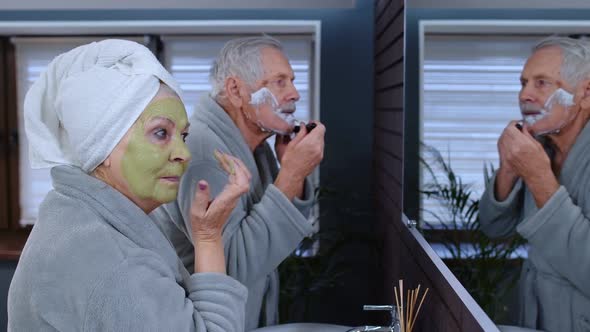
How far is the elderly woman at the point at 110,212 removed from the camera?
4.07 ft

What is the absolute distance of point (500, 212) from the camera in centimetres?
114

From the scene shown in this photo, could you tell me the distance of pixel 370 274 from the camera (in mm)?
3541

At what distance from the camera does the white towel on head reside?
1.37 m

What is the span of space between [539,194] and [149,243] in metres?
0.72

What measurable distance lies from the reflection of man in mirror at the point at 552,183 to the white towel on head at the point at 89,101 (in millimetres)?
671

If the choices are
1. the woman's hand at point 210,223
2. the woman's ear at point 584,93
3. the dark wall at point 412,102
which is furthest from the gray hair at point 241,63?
the woman's ear at point 584,93

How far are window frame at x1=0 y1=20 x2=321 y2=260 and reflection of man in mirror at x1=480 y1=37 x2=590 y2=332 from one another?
2.25 meters

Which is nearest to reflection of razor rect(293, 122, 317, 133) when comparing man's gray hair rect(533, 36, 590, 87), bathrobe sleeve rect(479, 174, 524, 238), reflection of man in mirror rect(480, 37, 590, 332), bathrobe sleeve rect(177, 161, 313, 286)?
bathrobe sleeve rect(177, 161, 313, 286)

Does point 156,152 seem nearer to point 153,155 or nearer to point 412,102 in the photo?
point 153,155

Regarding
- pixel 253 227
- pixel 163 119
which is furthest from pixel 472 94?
pixel 253 227

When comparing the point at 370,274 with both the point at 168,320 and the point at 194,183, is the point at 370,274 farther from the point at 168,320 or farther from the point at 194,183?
the point at 168,320

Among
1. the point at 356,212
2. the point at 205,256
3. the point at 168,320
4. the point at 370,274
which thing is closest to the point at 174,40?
the point at 356,212

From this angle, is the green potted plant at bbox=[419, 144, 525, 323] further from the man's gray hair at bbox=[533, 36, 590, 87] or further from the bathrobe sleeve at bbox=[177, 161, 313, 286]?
the bathrobe sleeve at bbox=[177, 161, 313, 286]

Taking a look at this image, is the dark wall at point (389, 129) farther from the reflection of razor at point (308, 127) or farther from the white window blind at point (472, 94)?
the white window blind at point (472, 94)
